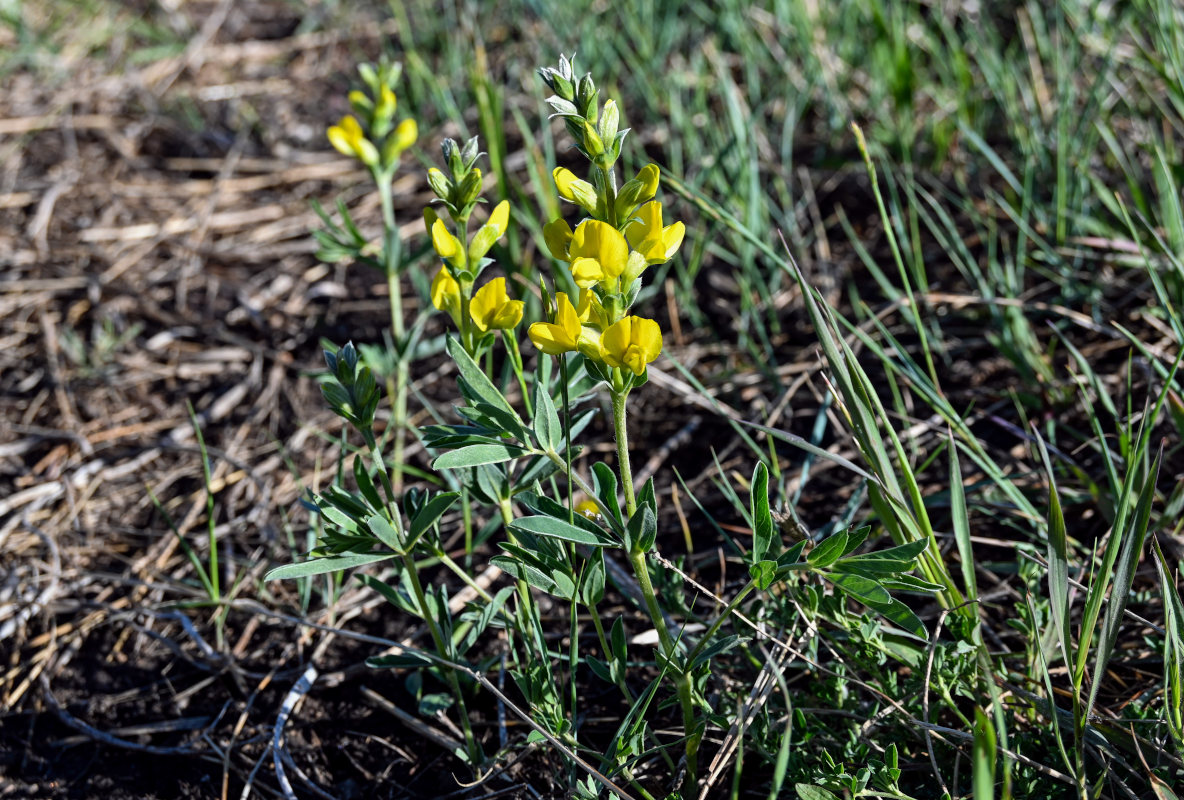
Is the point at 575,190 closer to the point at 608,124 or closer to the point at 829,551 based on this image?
the point at 608,124

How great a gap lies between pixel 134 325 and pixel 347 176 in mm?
959

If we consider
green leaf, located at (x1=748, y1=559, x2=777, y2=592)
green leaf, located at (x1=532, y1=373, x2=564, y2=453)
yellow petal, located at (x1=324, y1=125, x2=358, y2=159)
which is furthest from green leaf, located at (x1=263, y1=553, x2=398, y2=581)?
yellow petal, located at (x1=324, y1=125, x2=358, y2=159)

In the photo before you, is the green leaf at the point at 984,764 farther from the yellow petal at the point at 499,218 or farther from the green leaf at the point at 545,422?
the yellow petal at the point at 499,218

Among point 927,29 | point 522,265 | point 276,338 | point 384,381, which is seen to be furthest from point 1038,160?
point 276,338

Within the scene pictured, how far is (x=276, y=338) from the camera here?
278 centimetres

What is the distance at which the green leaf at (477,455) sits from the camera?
1225 millimetres

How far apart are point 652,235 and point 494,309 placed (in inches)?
11.0

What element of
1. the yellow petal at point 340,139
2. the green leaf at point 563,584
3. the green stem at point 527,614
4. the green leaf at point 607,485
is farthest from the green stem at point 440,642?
the yellow petal at point 340,139

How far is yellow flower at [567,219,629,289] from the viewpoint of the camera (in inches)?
44.6

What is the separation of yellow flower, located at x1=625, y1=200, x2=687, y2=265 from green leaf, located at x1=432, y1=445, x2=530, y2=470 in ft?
1.08

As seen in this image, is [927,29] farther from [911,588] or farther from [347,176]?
[911,588]

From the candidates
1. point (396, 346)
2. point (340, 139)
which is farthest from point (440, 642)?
point (340, 139)

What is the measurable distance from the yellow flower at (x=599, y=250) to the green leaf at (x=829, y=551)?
44 centimetres

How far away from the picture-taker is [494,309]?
1354 millimetres
